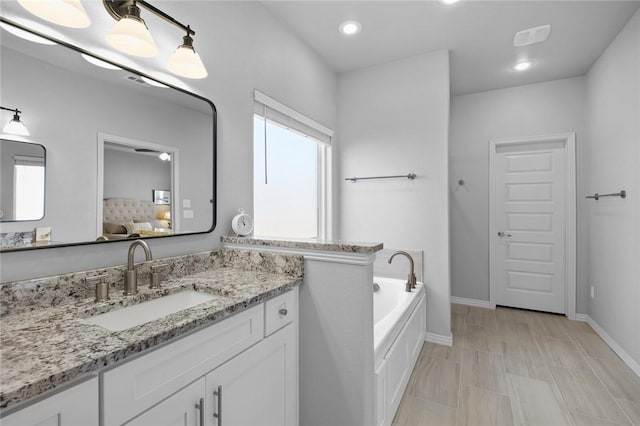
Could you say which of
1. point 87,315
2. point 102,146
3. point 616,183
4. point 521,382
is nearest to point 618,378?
point 521,382

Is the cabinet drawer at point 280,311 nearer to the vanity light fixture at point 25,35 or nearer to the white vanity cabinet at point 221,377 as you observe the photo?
the white vanity cabinet at point 221,377

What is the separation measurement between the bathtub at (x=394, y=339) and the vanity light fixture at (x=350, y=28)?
2.24m

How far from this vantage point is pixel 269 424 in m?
1.29

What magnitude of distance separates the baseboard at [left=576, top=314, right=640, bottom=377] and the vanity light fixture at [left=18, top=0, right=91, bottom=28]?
386 centimetres

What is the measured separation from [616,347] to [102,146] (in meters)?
3.98

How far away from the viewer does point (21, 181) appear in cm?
102

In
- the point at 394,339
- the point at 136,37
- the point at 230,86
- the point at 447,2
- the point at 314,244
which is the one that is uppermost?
the point at 447,2

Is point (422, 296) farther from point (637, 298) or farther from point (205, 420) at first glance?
point (205, 420)

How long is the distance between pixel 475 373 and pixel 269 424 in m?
1.72

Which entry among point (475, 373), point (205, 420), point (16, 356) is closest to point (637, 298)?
point (475, 373)

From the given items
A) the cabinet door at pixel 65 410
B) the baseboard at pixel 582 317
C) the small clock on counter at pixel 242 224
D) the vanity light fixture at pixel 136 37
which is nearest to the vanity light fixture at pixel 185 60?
the vanity light fixture at pixel 136 37

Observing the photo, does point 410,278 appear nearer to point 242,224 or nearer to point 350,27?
point 242,224

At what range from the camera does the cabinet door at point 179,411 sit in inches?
32.5

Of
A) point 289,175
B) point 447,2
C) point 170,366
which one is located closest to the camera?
point 170,366
